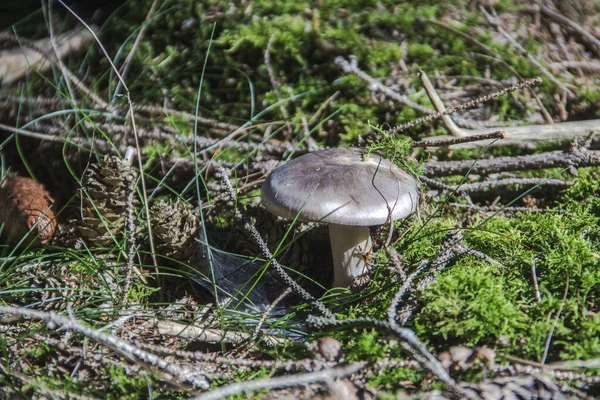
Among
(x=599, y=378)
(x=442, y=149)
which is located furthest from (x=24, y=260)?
(x=599, y=378)

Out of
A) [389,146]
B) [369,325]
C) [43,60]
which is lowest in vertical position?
[369,325]

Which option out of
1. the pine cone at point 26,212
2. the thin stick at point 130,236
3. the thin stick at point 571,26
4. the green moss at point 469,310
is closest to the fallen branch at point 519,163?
the green moss at point 469,310

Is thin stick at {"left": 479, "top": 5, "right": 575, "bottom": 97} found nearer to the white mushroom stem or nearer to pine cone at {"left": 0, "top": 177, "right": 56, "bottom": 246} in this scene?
the white mushroom stem

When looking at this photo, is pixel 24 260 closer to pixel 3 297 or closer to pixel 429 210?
pixel 3 297

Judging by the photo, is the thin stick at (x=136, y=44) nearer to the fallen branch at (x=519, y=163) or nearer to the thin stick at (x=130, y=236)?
the thin stick at (x=130, y=236)

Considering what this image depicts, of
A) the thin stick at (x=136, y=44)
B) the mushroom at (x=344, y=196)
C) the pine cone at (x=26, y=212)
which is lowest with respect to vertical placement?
the pine cone at (x=26, y=212)

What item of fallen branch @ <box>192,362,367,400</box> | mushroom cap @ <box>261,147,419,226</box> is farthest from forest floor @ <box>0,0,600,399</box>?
mushroom cap @ <box>261,147,419,226</box>
